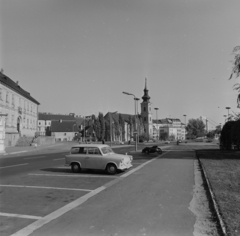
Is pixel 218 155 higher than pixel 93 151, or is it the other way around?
pixel 93 151

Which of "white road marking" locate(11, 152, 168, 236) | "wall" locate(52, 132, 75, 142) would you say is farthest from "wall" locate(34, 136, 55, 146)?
"wall" locate(52, 132, 75, 142)

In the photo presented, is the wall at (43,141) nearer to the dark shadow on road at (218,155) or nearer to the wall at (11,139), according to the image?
the wall at (11,139)

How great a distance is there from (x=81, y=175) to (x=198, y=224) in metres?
8.07

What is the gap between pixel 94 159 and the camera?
1331 cm

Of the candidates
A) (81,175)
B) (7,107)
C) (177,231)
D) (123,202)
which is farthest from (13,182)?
(7,107)

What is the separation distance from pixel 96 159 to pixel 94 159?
111 millimetres

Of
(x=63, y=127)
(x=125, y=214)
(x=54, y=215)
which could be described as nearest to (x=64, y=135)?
(x=63, y=127)

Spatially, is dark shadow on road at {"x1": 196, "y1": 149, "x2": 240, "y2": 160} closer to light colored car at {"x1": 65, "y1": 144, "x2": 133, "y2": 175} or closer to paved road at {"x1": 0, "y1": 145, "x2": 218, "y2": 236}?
light colored car at {"x1": 65, "y1": 144, "x2": 133, "y2": 175}

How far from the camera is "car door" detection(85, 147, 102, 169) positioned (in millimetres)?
13258

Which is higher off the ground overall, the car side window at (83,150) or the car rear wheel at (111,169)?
the car side window at (83,150)

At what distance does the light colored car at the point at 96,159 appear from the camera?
13.1 m

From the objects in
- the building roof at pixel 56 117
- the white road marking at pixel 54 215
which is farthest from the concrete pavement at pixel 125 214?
the building roof at pixel 56 117

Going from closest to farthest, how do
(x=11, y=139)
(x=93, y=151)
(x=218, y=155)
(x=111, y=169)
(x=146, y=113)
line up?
(x=111, y=169)
(x=93, y=151)
(x=218, y=155)
(x=11, y=139)
(x=146, y=113)

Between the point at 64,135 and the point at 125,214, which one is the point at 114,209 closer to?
the point at 125,214
